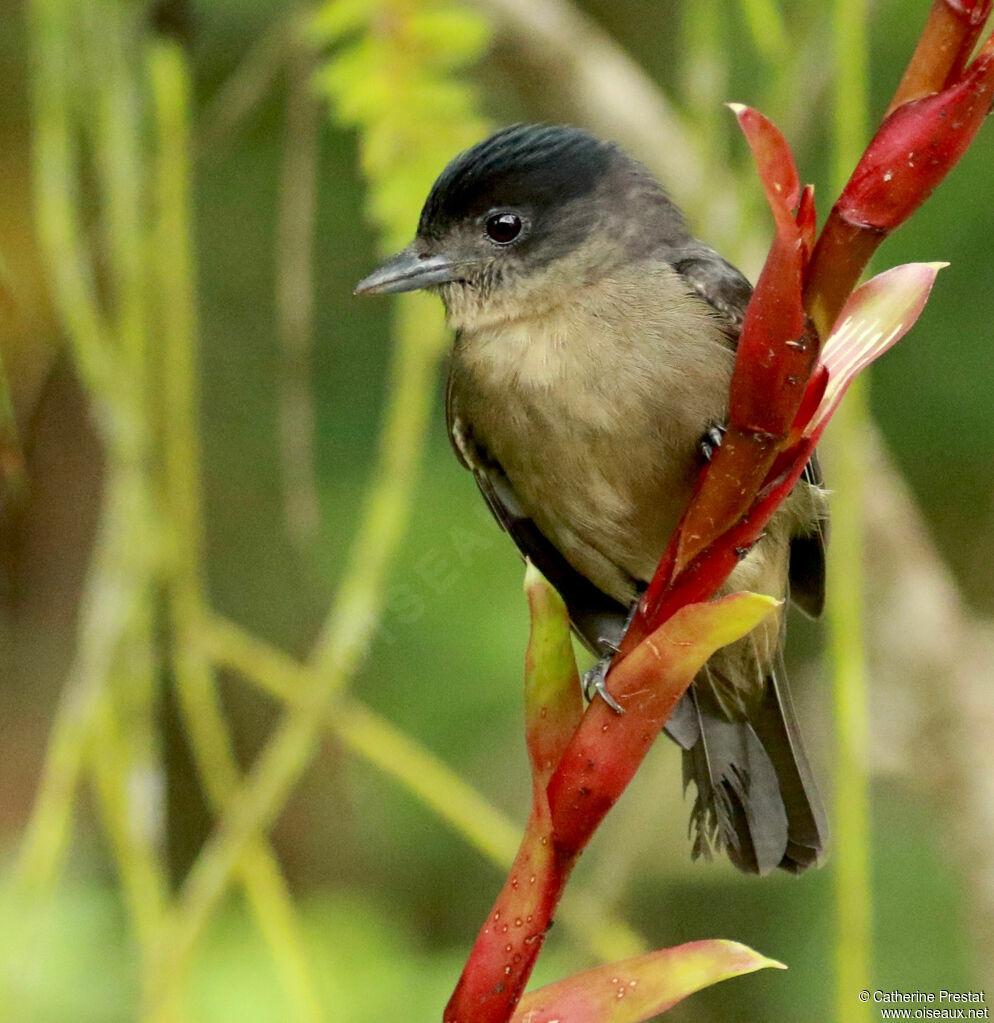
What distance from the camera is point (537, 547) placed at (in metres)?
2.09

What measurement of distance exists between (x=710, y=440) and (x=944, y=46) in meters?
1.03

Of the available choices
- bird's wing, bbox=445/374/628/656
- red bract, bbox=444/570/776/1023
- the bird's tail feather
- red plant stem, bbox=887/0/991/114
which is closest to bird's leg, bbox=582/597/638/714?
bird's wing, bbox=445/374/628/656

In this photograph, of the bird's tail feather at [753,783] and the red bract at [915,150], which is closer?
the red bract at [915,150]

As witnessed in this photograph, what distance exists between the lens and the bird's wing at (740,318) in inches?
71.5

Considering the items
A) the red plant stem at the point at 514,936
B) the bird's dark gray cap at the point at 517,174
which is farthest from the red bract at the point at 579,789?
the bird's dark gray cap at the point at 517,174

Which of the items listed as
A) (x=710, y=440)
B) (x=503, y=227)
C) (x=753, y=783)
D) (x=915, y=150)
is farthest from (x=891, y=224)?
(x=503, y=227)

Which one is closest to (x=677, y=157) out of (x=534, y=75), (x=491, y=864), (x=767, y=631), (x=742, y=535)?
(x=534, y=75)


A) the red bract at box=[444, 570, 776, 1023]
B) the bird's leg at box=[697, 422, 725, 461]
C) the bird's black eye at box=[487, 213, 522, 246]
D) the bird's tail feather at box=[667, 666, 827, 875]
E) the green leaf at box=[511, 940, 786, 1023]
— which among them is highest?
the bird's black eye at box=[487, 213, 522, 246]

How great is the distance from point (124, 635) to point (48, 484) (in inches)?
50.8

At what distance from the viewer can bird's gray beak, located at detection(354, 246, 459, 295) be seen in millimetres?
1772

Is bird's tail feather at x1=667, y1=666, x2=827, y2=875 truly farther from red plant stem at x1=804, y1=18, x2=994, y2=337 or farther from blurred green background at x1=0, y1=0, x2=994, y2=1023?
red plant stem at x1=804, y1=18, x2=994, y2=337

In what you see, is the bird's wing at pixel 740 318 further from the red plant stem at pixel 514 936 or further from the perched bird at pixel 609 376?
the red plant stem at pixel 514 936

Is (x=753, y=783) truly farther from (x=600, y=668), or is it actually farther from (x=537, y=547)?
(x=537, y=547)

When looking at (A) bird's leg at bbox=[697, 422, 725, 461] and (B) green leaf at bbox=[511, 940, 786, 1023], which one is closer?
(B) green leaf at bbox=[511, 940, 786, 1023]
